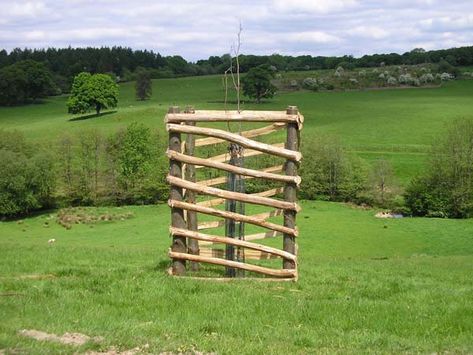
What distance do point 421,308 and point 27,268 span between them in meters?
8.93

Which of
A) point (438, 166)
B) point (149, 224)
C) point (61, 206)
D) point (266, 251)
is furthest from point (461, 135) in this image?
point (266, 251)

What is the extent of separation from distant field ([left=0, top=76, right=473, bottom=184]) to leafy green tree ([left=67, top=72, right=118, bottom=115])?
9.05 ft

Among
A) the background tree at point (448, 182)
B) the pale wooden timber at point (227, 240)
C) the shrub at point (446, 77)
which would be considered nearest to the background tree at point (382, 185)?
the background tree at point (448, 182)

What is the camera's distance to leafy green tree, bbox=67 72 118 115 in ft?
386

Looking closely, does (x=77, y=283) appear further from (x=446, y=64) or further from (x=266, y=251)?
(x=446, y=64)

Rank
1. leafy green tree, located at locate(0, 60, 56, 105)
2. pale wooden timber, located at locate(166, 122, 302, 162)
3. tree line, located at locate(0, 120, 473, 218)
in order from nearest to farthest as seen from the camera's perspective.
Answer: pale wooden timber, located at locate(166, 122, 302, 162)
tree line, located at locate(0, 120, 473, 218)
leafy green tree, located at locate(0, 60, 56, 105)

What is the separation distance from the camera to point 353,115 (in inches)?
4279

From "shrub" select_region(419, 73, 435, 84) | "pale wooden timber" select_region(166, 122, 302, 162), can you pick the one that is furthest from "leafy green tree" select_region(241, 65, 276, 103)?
"pale wooden timber" select_region(166, 122, 302, 162)

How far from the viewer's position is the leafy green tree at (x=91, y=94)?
11775 centimetres

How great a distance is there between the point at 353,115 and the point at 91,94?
49714 millimetres

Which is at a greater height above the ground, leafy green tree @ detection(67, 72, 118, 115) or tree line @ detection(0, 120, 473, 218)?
leafy green tree @ detection(67, 72, 118, 115)

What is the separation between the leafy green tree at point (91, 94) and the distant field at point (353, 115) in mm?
2759

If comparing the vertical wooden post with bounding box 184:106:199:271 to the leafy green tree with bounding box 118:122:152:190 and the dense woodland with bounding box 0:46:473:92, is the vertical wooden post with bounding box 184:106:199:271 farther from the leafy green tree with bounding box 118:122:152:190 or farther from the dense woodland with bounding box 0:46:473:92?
the dense woodland with bounding box 0:46:473:92

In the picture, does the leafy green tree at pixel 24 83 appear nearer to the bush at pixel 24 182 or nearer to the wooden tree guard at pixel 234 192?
the bush at pixel 24 182
